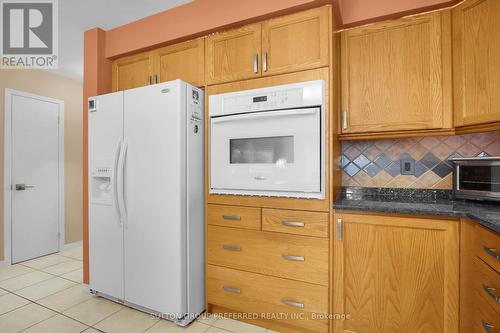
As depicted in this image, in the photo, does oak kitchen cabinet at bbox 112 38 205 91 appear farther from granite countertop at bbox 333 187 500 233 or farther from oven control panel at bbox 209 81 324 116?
granite countertop at bbox 333 187 500 233

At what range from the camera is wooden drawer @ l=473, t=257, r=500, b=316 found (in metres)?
1.09

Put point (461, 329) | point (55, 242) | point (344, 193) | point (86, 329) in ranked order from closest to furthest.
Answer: point (461, 329), point (86, 329), point (344, 193), point (55, 242)

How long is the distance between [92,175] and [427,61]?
8.90 ft

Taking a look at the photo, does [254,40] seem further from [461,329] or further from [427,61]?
[461,329]

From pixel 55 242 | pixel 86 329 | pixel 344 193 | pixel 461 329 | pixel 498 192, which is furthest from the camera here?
pixel 55 242

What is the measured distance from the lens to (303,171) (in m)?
1.62

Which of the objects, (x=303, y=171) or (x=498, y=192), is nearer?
(x=498, y=192)

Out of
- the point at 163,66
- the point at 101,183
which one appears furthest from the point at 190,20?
the point at 101,183

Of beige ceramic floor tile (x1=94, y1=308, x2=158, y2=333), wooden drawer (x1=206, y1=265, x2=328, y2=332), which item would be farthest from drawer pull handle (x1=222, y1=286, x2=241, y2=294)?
beige ceramic floor tile (x1=94, y1=308, x2=158, y2=333)

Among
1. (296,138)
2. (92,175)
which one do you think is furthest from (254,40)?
(92,175)

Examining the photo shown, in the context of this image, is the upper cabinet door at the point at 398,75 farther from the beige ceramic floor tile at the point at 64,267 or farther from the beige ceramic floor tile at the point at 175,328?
the beige ceramic floor tile at the point at 64,267

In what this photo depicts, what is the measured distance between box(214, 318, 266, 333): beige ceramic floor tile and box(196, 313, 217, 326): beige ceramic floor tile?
0.04 m

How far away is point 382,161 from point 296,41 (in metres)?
1.17

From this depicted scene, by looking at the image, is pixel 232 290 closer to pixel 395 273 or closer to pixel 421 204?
pixel 395 273
